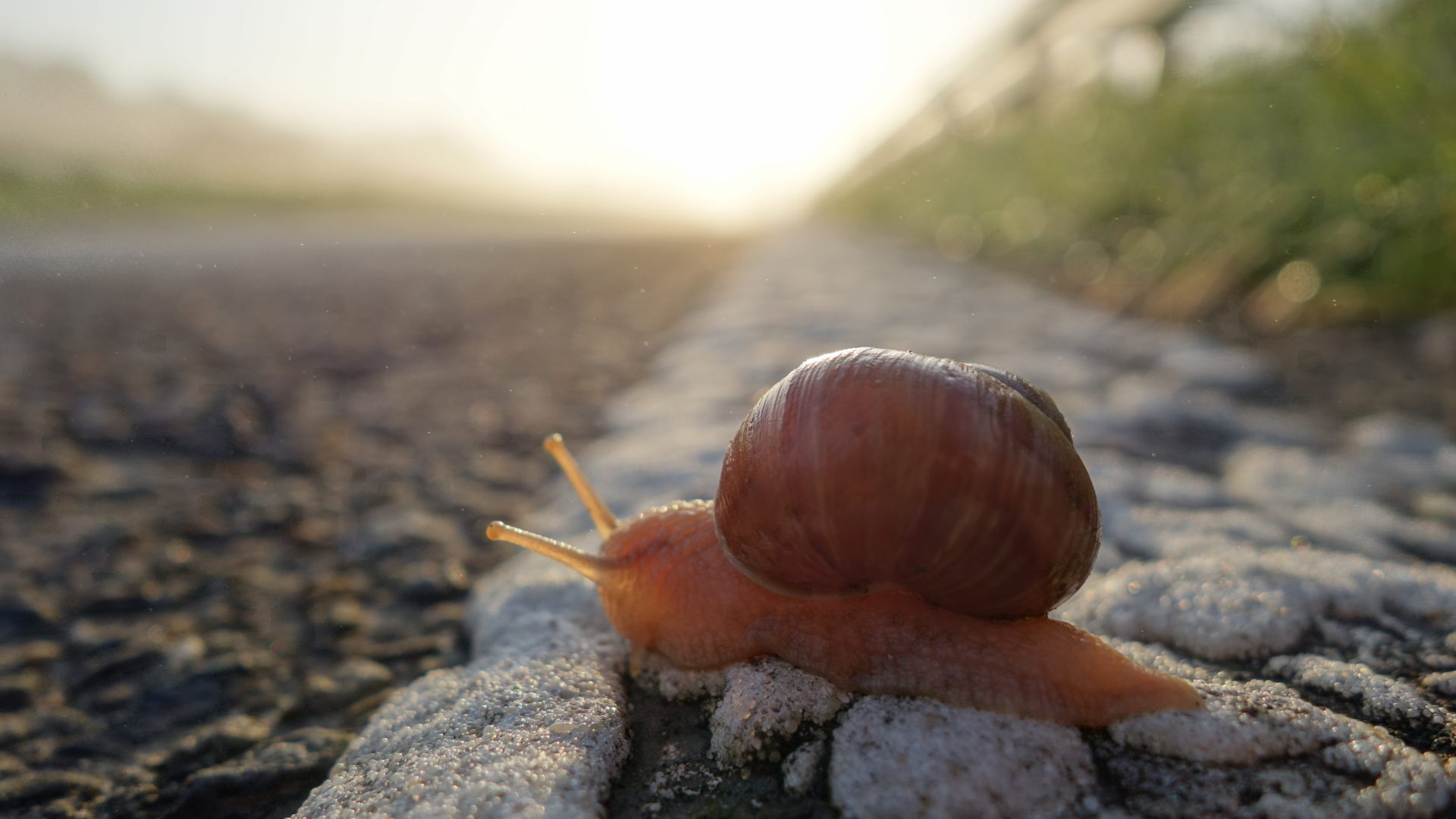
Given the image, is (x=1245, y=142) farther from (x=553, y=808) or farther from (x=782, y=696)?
(x=553, y=808)

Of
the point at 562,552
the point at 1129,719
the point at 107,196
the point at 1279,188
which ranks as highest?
the point at 107,196

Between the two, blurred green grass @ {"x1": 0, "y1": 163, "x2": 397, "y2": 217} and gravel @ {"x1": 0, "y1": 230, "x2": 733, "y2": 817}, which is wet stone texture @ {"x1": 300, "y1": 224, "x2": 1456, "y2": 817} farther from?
blurred green grass @ {"x1": 0, "y1": 163, "x2": 397, "y2": 217}

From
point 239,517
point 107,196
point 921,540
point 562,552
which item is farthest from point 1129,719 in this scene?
point 107,196

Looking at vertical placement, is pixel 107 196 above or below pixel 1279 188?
above

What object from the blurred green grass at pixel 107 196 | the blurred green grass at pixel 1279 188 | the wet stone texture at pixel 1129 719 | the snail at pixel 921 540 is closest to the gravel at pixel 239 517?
the wet stone texture at pixel 1129 719

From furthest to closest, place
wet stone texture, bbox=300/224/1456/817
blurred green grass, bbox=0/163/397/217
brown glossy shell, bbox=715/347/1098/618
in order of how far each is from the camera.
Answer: blurred green grass, bbox=0/163/397/217, brown glossy shell, bbox=715/347/1098/618, wet stone texture, bbox=300/224/1456/817

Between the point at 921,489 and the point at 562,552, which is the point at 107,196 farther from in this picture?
the point at 921,489

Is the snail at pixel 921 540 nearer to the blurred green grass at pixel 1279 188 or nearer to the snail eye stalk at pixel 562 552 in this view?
the snail eye stalk at pixel 562 552

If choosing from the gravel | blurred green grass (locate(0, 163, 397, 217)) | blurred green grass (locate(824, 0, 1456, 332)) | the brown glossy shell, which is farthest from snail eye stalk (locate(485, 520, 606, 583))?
blurred green grass (locate(0, 163, 397, 217))
